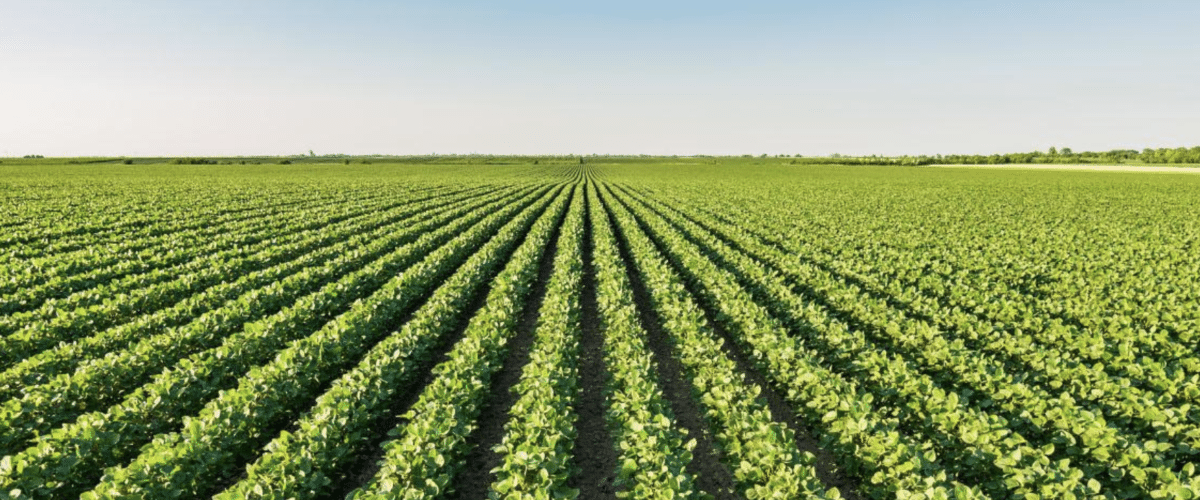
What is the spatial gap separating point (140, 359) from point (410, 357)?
3935 millimetres

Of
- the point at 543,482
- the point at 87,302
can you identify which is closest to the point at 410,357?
the point at 543,482

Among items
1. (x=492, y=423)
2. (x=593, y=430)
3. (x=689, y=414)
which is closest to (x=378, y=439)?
(x=492, y=423)

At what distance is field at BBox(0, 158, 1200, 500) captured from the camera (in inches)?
221

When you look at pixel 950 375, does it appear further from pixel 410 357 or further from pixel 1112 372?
pixel 410 357

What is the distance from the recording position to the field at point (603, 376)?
18.4 feet

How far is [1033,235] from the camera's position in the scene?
22203 mm

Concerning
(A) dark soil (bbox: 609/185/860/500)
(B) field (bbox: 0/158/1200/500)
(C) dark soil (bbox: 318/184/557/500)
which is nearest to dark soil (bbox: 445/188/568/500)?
(B) field (bbox: 0/158/1200/500)

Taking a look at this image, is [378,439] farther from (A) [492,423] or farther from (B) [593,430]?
(B) [593,430]

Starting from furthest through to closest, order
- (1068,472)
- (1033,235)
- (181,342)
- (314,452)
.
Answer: (1033,235) → (181,342) → (314,452) → (1068,472)

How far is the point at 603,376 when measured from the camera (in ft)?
32.2

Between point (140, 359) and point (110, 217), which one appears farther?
point (110, 217)

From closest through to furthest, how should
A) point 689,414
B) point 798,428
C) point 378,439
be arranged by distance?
point 378,439, point 798,428, point 689,414

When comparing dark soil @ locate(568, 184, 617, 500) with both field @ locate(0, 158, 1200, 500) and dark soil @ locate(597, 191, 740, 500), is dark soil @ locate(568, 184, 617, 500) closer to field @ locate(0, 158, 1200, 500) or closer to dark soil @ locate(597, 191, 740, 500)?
field @ locate(0, 158, 1200, 500)

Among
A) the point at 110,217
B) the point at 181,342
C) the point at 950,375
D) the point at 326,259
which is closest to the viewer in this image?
the point at 950,375
